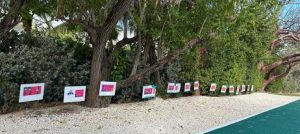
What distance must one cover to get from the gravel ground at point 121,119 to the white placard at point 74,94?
11.7 inches

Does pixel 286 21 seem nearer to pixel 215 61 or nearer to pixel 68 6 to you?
pixel 215 61

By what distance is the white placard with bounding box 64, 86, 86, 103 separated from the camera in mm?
10368

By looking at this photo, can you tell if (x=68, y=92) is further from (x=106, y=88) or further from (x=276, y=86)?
(x=276, y=86)

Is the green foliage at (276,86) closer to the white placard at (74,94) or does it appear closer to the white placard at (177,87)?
the white placard at (177,87)

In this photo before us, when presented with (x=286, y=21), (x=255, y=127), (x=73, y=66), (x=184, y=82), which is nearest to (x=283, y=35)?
(x=286, y=21)

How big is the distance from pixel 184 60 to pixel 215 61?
280 cm

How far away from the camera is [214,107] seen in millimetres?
15180

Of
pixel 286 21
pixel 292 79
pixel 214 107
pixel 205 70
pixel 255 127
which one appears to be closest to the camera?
pixel 255 127

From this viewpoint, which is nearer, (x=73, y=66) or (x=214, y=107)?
(x=73, y=66)

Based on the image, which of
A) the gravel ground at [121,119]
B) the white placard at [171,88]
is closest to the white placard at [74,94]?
the gravel ground at [121,119]

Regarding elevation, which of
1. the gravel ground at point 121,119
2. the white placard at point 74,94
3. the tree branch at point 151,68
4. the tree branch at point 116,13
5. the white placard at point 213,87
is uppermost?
the tree branch at point 116,13

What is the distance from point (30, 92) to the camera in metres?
9.55

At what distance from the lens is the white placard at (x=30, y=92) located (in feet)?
30.6

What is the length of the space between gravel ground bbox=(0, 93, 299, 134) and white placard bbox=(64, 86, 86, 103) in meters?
0.30
